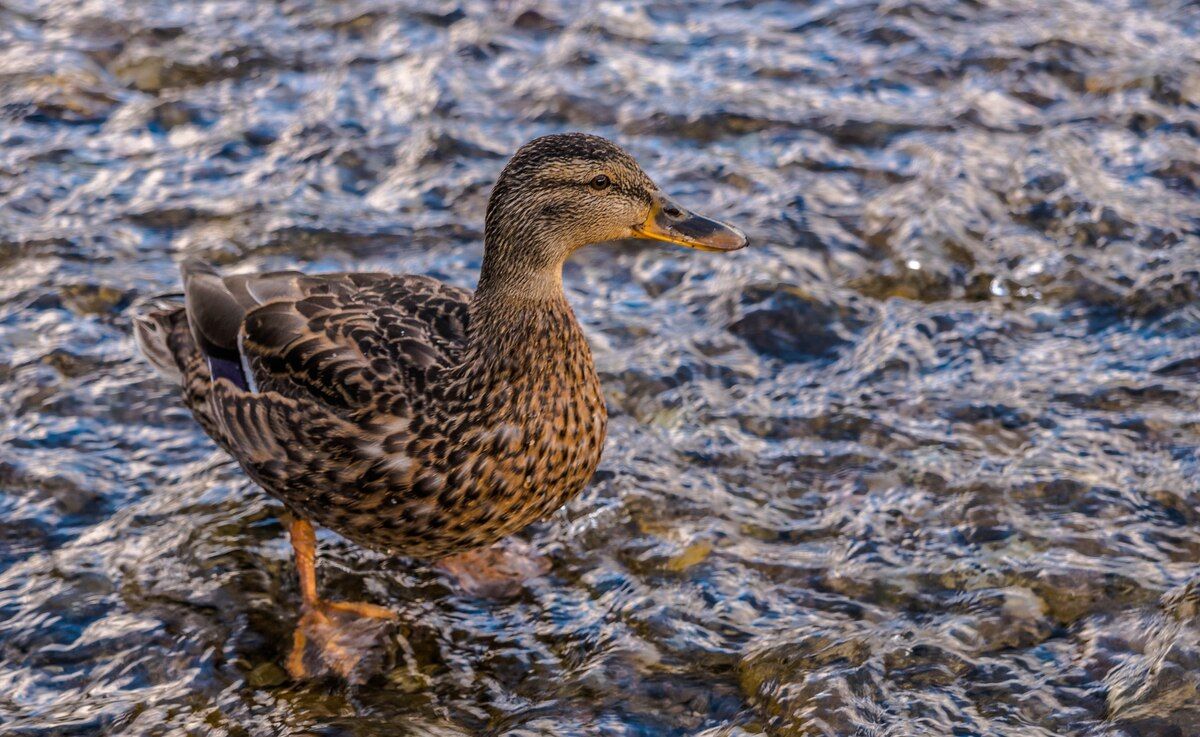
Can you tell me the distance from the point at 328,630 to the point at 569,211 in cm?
173

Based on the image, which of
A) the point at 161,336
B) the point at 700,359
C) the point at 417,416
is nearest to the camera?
the point at 417,416

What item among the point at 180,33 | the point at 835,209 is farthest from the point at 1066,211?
the point at 180,33

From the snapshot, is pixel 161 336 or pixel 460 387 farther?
pixel 161 336

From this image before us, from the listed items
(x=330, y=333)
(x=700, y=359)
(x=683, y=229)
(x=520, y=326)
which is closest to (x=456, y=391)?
(x=520, y=326)

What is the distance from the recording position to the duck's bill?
497cm

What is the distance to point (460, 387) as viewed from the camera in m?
4.81

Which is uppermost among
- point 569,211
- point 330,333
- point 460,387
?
point 569,211

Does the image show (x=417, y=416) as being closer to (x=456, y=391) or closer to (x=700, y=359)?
(x=456, y=391)

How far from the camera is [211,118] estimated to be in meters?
8.26

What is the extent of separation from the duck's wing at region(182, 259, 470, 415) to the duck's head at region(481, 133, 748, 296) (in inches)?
13.3

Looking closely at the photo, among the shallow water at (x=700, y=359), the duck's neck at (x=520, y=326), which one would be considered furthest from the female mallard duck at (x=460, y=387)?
the shallow water at (x=700, y=359)

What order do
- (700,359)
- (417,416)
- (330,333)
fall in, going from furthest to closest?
(700,359) < (330,333) < (417,416)

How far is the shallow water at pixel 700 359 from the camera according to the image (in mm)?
4902

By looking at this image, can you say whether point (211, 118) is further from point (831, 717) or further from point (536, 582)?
point (831, 717)
